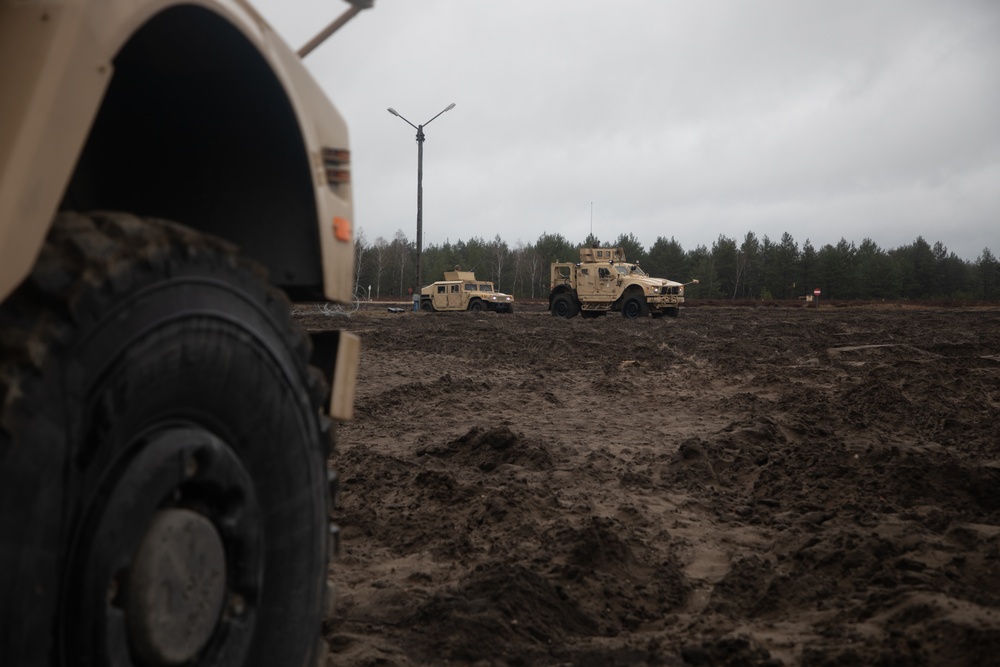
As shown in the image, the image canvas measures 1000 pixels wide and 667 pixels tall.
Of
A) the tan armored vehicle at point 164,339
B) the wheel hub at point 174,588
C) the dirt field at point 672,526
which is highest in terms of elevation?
the tan armored vehicle at point 164,339

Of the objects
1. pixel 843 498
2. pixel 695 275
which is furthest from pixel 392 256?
pixel 843 498

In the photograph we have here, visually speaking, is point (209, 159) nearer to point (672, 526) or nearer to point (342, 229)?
point (342, 229)

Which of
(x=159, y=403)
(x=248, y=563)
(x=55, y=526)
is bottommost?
(x=248, y=563)

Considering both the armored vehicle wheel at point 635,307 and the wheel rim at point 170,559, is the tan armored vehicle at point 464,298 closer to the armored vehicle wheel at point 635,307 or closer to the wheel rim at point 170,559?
the armored vehicle wheel at point 635,307

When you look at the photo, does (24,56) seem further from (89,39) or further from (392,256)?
(392,256)

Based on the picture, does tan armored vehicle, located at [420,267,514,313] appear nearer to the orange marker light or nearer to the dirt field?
the dirt field

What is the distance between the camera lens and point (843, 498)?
4.54m

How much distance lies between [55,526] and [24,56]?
0.66 m

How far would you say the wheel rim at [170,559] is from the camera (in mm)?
1146

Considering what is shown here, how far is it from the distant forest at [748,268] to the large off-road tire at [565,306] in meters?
32.0

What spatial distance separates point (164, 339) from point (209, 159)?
75cm

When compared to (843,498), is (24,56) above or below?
above

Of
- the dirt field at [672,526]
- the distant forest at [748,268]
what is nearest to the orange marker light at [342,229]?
the dirt field at [672,526]

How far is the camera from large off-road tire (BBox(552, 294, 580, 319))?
3033 cm
